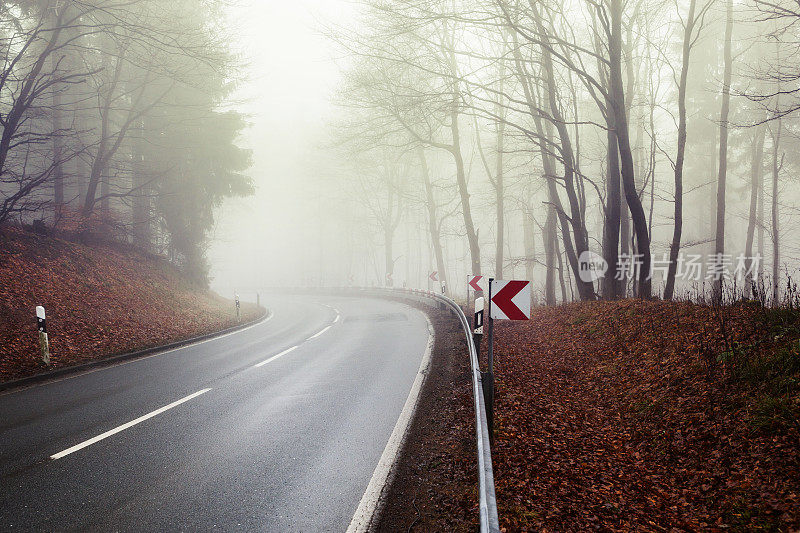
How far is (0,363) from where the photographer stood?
914cm

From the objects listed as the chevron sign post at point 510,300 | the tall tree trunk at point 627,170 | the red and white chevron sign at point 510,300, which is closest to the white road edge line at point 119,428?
the chevron sign post at point 510,300

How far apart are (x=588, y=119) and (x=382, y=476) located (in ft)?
88.5

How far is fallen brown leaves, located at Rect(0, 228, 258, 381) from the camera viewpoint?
10477 millimetres

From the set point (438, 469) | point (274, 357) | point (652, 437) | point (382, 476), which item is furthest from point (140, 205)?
point (652, 437)

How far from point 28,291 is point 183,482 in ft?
37.0

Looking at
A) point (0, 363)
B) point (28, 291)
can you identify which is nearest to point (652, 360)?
point (0, 363)

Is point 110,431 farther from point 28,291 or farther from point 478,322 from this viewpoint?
point 28,291

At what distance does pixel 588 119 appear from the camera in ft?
87.3

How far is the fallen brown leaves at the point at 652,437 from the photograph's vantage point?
4148mm

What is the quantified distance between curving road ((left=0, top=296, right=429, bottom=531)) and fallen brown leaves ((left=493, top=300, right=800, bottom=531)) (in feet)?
6.01

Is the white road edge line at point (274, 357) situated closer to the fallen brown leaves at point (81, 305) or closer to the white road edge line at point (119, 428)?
the white road edge line at point (119, 428)

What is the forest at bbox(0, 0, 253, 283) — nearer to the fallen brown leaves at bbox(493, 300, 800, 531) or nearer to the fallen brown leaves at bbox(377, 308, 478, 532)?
the fallen brown leaves at bbox(377, 308, 478, 532)

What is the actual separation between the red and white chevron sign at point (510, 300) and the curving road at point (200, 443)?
2.26 meters

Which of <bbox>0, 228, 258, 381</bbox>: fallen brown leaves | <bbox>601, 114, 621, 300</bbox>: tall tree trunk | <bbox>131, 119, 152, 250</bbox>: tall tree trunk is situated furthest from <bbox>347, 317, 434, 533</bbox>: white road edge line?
<bbox>131, 119, 152, 250</bbox>: tall tree trunk
